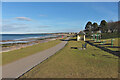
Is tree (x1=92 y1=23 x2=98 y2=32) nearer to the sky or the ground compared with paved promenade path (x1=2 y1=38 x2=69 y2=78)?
nearer to the sky

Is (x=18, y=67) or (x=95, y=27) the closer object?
(x=18, y=67)

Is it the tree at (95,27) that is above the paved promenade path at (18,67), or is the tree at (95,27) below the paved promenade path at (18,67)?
above

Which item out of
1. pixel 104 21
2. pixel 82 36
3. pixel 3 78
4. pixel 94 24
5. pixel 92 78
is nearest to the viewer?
→ pixel 92 78

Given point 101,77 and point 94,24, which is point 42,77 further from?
point 94,24

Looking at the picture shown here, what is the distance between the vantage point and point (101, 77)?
17.2 ft

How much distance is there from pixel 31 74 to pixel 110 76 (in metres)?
4.55

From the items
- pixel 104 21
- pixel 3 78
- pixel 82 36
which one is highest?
pixel 104 21

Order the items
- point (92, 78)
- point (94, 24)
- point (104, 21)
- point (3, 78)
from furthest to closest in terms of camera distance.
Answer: point (94, 24) → point (104, 21) → point (3, 78) → point (92, 78)

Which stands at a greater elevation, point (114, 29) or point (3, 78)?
point (114, 29)

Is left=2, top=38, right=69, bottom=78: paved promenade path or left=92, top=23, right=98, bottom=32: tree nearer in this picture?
left=2, top=38, right=69, bottom=78: paved promenade path

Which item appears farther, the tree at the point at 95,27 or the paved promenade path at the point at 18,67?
the tree at the point at 95,27

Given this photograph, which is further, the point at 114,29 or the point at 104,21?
the point at 104,21

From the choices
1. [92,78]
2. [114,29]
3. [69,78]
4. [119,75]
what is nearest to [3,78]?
[69,78]

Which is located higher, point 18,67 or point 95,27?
point 95,27
